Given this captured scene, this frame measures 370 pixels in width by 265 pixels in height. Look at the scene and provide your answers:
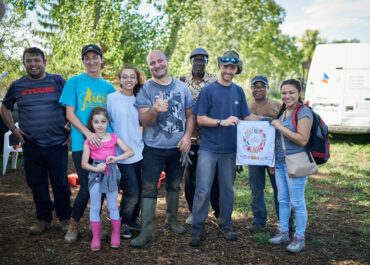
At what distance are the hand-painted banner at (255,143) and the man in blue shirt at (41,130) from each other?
7.33 ft

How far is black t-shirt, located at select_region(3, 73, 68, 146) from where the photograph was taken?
4184 mm

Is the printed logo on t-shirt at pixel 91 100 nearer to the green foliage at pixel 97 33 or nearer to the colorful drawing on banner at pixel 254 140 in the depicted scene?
the colorful drawing on banner at pixel 254 140

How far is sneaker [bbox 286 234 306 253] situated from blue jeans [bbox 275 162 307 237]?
51 millimetres

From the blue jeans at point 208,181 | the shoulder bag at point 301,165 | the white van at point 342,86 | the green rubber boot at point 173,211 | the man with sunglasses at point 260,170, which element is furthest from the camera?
the white van at point 342,86

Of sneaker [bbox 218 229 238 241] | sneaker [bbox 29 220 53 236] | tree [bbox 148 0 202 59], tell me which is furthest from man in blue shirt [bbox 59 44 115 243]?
tree [bbox 148 0 202 59]

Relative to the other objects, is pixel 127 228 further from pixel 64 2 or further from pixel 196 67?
pixel 64 2

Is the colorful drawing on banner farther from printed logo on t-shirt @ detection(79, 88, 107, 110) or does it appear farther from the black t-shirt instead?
the black t-shirt

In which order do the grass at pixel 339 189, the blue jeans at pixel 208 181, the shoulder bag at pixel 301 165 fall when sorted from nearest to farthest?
the shoulder bag at pixel 301 165 → the blue jeans at pixel 208 181 → the grass at pixel 339 189

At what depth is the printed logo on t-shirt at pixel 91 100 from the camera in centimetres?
395

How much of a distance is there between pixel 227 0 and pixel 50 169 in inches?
1019

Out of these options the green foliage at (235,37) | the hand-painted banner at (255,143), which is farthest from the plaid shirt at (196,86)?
the green foliage at (235,37)

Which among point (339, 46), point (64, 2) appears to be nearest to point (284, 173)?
point (64, 2)

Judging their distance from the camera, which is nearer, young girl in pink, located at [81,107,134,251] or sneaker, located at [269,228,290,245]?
young girl in pink, located at [81,107,134,251]

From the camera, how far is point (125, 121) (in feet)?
13.2
